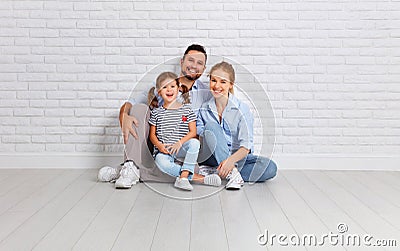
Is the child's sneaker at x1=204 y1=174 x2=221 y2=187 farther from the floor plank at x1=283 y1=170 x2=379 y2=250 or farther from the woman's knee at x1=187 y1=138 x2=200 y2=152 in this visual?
the floor plank at x1=283 y1=170 x2=379 y2=250

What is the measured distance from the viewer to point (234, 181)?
3.59 metres

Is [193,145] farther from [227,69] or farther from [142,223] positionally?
[142,223]

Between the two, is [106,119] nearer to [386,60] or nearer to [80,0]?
[80,0]

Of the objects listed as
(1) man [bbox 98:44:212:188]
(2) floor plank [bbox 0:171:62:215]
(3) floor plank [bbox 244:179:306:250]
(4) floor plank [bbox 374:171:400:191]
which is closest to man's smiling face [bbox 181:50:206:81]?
(1) man [bbox 98:44:212:188]

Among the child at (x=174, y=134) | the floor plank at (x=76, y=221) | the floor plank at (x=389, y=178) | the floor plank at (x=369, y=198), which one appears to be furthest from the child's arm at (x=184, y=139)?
the floor plank at (x=389, y=178)

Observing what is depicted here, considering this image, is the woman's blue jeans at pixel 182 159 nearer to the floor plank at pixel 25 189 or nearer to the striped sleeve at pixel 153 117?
the striped sleeve at pixel 153 117

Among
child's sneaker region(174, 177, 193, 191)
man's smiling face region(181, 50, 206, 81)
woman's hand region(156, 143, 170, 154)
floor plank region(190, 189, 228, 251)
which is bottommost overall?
floor plank region(190, 189, 228, 251)

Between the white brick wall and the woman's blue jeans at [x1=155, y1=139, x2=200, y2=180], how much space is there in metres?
0.68

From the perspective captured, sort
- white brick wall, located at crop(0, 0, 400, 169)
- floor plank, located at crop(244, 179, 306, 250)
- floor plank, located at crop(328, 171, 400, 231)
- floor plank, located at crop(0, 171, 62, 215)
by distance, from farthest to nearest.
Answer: white brick wall, located at crop(0, 0, 400, 169) < floor plank, located at crop(0, 171, 62, 215) < floor plank, located at crop(328, 171, 400, 231) < floor plank, located at crop(244, 179, 306, 250)

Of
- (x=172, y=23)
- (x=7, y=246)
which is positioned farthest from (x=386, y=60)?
(x=7, y=246)

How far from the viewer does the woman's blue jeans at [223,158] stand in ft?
12.3

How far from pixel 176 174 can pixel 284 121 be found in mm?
992

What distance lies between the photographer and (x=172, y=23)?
4.19 meters

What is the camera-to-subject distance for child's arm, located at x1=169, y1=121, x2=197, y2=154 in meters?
3.71
